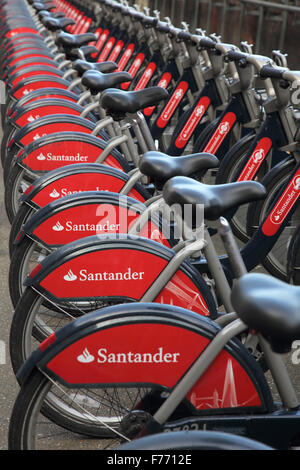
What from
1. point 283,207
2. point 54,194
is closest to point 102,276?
point 54,194

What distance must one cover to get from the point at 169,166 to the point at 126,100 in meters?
1.37

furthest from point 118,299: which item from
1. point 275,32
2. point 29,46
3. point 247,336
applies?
point 275,32

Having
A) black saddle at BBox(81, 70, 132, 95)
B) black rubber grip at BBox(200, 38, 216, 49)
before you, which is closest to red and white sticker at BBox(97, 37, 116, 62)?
black rubber grip at BBox(200, 38, 216, 49)

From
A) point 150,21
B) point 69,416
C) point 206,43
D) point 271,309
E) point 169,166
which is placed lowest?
point 69,416

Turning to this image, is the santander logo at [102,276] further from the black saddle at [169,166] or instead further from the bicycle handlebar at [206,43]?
the bicycle handlebar at [206,43]

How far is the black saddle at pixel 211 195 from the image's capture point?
2.44 metres

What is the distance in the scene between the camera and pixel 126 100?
419 centimetres

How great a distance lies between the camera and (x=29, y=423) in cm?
242

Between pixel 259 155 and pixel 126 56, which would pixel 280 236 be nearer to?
pixel 259 155

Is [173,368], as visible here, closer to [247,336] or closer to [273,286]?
[247,336]

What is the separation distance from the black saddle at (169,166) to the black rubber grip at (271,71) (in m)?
1.19

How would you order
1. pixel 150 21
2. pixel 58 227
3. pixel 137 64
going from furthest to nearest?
pixel 137 64 → pixel 150 21 → pixel 58 227

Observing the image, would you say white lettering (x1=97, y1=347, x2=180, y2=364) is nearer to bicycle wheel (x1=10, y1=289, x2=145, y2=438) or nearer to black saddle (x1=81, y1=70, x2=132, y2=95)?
bicycle wheel (x1=10, y1=289, x2=145, y2=438)

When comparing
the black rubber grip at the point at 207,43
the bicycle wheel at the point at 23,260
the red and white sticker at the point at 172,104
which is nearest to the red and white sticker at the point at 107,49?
the red and white sticker at the point at 172,104
